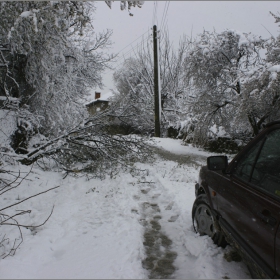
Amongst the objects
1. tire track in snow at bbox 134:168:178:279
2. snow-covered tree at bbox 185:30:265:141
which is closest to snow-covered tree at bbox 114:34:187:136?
snow-covered tree at bbox 185:30:265:141

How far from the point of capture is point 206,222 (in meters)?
3.18

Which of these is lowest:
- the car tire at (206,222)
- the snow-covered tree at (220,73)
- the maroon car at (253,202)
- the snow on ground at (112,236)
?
the snow on ground at (112,236)

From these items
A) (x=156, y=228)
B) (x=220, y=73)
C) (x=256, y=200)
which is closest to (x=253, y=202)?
(x=256, y=200)

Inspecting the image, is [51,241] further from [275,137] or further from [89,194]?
[275,137]

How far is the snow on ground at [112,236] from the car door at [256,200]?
0.71 metres

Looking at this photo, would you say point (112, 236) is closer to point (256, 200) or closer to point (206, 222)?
point (206, 222)

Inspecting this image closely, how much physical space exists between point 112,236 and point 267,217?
2305 millimetres

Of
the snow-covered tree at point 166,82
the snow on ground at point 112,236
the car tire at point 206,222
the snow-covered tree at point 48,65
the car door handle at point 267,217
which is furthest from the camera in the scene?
the snow-covered tree at point 166,82

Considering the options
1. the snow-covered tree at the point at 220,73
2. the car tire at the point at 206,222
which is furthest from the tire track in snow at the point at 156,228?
the snow-covered tree at the point at 220,73

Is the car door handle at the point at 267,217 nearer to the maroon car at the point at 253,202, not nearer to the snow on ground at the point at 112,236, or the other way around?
the maroon car at the point at 253,202

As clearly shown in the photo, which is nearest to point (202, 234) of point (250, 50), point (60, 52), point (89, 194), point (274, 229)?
point (274, 229)

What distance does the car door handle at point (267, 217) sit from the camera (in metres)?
1.69

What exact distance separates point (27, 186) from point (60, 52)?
11.8 feet

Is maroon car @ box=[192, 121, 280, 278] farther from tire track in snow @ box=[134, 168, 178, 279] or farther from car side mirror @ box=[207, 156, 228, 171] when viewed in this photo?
tire track in snow @ box=[134, 168, 178, 279]
